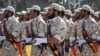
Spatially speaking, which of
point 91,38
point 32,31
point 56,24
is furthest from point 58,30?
point 91,38

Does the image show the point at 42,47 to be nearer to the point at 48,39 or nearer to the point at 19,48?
the point at 48,39

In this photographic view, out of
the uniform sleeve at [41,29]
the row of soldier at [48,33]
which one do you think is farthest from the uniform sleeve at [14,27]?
the uniform sleeve at [41,29]

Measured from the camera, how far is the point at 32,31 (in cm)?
1038

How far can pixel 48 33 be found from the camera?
32.3ft

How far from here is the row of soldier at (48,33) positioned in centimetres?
992

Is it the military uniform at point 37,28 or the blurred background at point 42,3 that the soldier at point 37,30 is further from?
the blurred background at point 42,3

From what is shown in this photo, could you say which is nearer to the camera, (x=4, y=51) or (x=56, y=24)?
(x=56, y=24)

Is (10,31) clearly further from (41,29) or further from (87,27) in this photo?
(87,27)

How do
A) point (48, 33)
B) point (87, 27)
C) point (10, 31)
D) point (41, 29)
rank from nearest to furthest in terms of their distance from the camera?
point (48, 33), point (41, 29), point (10, 31), point (87, 27)

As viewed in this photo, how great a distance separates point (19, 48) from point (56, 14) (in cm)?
201

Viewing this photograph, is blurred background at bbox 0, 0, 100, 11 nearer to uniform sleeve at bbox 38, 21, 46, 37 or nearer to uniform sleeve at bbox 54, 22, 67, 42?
uniform sleeve at bbox 38, 21, 46, 37

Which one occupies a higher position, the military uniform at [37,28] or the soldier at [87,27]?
Result: the military uniform at [37,28]

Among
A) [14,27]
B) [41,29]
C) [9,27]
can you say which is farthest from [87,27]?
[9,27]

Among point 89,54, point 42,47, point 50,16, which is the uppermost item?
point 50,16
